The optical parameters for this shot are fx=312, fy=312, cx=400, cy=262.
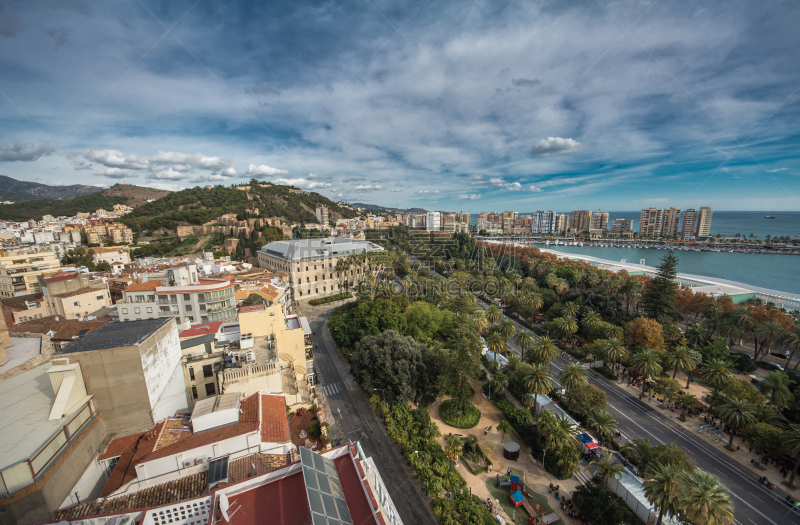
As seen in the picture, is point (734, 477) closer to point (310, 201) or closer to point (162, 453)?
point (162, 453)

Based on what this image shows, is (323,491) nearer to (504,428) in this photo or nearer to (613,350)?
(504,428)

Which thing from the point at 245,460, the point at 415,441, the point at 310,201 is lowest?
the point at 415,441

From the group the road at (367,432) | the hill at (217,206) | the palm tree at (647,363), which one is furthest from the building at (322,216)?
the palm tree at (647,363)

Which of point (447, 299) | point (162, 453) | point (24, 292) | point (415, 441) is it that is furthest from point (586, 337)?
point (24, 292)

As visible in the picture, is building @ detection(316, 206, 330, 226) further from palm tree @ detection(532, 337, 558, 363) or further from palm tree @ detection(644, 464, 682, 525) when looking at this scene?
palm tree @ detection(644, 464, 682, 525)

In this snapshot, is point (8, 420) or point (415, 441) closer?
point (8, 420)

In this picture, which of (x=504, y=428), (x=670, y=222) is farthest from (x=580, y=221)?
(x=504, y=428)
